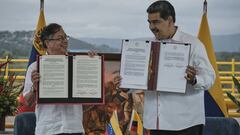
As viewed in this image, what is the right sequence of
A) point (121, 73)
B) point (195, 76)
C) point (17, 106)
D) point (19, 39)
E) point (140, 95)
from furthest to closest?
point (19, 39) < point (17, 106) < point (140, 95) < point (121, 73) < point (195, 76)

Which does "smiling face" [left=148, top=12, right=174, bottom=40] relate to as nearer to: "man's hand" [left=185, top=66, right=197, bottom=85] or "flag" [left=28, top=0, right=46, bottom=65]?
"man's hand" [left=185, top=66, right=197, bottom=85]

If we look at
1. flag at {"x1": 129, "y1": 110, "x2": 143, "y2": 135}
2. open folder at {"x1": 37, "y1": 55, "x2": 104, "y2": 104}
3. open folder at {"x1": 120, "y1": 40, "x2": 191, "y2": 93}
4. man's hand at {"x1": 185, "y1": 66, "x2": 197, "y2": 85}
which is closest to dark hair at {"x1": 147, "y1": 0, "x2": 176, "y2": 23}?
open folder at {"x1": 120, "y1": 40, "x2": 191, "y2": 93}

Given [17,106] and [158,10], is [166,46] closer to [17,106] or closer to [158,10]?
[158,10]

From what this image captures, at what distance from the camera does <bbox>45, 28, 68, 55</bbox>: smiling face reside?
10.2ft

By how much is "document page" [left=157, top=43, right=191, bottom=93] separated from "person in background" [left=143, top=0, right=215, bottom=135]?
41 mm

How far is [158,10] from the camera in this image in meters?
2.85

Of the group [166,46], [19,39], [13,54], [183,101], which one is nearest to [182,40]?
[166,46]

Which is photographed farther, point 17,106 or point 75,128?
point 17,106

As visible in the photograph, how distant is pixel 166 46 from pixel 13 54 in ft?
13.4

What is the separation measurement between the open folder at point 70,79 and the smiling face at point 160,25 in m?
0.48

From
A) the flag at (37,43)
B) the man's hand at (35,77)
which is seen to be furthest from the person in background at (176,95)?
the flag at (37,43)

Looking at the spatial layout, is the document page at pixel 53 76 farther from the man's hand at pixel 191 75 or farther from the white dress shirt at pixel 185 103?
the man's hand at pixel 191 75

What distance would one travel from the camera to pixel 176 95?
2.89 metres

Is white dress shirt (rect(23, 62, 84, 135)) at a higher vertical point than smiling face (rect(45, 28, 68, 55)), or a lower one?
lower
